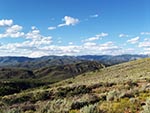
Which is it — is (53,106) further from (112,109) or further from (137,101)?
(137,101)

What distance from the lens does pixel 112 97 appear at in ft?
54.3

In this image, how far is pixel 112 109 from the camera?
12.7 metres

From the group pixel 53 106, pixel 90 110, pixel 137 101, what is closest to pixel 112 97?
pixel 137 101

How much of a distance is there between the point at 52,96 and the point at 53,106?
12929 mm

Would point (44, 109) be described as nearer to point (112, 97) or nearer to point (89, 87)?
point (112, 97)

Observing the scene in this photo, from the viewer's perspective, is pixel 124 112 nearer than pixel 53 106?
Yes

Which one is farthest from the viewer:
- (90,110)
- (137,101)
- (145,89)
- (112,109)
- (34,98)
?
(34,98)

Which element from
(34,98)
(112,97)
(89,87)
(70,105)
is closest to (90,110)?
(70,105)

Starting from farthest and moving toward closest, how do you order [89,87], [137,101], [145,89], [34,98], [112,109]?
[89,87] → [34,98] → [145,89] → [137,101] → [112,109]

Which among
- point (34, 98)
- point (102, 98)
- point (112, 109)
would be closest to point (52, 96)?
point (34, 98)

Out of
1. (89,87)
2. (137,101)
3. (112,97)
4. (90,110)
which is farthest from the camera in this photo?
(89,87)

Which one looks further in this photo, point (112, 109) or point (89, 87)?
point (89, 87)

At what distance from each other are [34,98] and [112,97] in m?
11.9

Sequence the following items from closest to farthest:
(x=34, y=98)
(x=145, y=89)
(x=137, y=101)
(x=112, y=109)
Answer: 1. (x=112, y=109)
2. (x=137, y=101)
3. (x=145, y=89)
4. (x=34, y=98)
